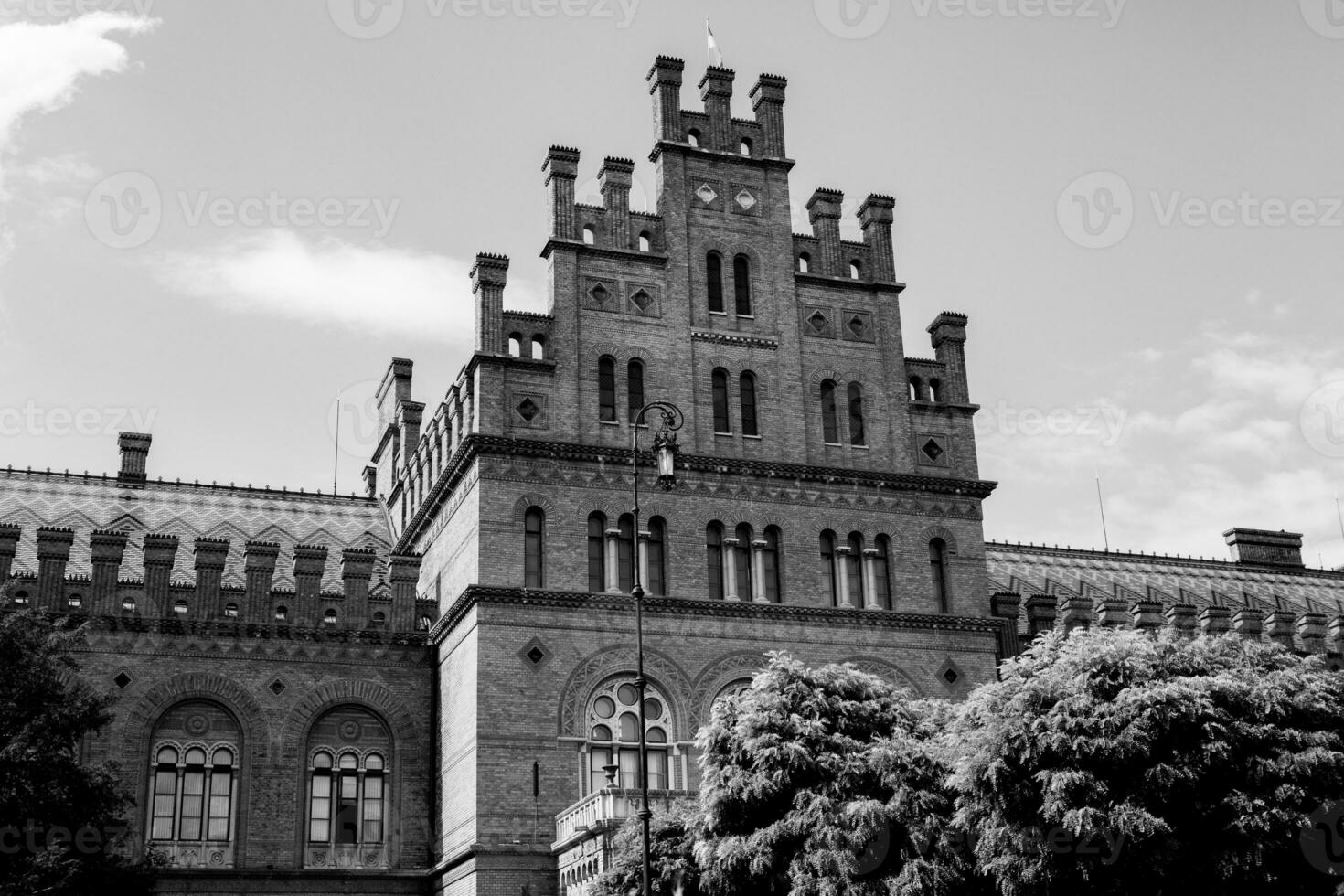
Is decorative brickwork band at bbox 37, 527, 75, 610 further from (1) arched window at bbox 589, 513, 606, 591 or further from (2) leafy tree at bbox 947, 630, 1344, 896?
(2) leafy tree at bbox 947, 630, 1344, 896

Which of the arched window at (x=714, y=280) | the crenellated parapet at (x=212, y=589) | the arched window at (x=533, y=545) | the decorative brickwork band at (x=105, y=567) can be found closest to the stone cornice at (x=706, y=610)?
the arched window at (x=533, y=545)

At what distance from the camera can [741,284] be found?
46000mm

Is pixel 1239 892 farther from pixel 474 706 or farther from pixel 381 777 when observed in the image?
pixel 381 777

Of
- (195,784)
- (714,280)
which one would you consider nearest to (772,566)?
(714,280)

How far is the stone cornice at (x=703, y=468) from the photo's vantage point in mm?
41719

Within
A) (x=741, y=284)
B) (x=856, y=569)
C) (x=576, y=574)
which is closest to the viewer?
(x=576, y=574)

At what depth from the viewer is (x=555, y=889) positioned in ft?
125

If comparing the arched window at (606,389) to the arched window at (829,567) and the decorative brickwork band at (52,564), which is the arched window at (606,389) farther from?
the decorative brickwork band at (52,564)

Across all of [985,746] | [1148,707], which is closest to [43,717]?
[985,746]

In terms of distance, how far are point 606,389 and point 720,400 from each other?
325 cm

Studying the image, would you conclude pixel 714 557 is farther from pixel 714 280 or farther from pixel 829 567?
pixel 714 280

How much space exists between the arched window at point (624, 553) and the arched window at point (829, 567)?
5.30m

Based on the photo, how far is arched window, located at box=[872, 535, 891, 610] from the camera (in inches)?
→ 1731

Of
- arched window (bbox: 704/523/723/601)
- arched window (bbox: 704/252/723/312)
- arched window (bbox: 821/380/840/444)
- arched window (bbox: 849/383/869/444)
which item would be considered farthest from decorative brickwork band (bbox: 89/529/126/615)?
arched window (bbox: 849/383/869/444)
